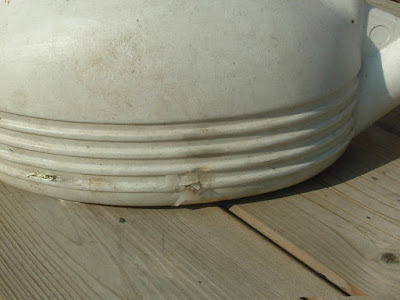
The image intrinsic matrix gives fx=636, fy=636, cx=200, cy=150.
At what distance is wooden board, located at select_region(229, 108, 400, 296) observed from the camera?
108 centimetres

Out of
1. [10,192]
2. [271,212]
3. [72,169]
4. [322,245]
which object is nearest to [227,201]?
[271,212]

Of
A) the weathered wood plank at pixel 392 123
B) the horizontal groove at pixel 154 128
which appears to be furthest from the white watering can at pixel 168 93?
the weathered wood plank at pixel 392 123

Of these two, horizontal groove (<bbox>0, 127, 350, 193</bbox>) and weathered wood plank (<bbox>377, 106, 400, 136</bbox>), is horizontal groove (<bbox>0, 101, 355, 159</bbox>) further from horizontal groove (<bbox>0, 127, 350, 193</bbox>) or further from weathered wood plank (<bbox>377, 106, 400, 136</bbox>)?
weathered wood plank (<bbox>377, 106, 400, 136</bbox>)

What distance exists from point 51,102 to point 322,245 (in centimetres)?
53

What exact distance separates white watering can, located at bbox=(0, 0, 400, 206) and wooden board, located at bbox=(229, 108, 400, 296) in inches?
2.5

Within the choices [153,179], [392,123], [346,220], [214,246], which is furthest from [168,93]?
[392,123]

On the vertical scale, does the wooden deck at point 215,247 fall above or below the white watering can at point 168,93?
below

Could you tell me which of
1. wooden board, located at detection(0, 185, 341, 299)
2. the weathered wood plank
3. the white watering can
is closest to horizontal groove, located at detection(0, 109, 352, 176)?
the white watering can

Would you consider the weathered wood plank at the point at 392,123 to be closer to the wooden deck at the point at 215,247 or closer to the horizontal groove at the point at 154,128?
the wooden deck at the point at 215,247

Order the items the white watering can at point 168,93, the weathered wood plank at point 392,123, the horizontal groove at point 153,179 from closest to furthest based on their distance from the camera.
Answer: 1. the white watering can at point 168,93
2. the horizontal groove at point 153,179
3. the weathered wood plank at point 392,123

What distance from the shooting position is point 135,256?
1.09 m

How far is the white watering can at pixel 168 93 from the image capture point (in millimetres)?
1014

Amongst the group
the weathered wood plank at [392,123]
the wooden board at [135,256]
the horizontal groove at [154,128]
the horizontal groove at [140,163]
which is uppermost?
the horizontal groove at [154,128]

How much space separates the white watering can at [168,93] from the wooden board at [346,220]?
0.21 ft
